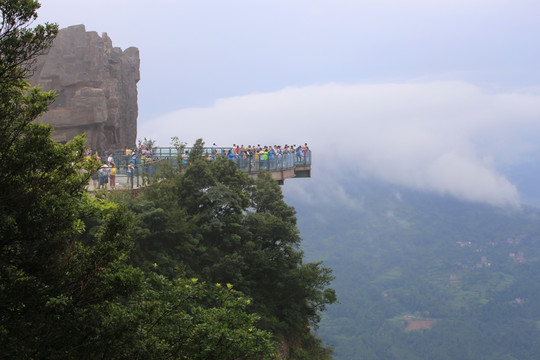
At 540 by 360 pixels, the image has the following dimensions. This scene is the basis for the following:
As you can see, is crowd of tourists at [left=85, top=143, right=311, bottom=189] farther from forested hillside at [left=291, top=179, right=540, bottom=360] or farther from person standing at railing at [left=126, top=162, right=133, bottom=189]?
forested hillside at [left=291, top=179, right=540, bottom=360]

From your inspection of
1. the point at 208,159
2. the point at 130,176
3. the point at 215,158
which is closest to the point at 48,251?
the point at 130,176

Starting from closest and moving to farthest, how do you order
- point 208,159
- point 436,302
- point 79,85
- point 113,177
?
1. point 113,177
2. point 208,159
3. point 79,85
4. point 436,302

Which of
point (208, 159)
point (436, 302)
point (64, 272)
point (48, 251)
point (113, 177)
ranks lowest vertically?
point (436, 302)

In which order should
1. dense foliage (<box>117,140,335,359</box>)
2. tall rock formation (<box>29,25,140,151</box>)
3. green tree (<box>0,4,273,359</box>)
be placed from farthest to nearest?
tall rock formation (<box>29,25,140,151</box>)
dense foliage (<box>117,140,335,359</box>)
green tree (<box>0,4,273,359</box>)

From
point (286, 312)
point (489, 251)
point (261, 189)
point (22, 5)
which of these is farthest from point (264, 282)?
point (489, 251)

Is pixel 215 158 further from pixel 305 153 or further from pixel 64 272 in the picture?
pixel 64 272

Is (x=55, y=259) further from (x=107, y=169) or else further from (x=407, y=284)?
(x=407, y=284)

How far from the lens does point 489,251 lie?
194 meters

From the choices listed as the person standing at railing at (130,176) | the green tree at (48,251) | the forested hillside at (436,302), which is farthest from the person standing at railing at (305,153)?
the forested hillside at (436,302)

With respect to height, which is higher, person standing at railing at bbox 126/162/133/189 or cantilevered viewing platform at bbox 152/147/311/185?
cantilevered viewing platform at bbox 152/147/311/185

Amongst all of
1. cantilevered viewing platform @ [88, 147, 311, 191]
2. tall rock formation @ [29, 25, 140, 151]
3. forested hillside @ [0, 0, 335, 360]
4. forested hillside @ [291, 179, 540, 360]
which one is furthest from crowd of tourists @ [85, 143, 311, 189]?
forested hillside @ [291, 179, 540, 360]

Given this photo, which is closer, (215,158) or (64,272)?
(64,272)

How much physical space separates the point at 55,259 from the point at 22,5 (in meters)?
4.06

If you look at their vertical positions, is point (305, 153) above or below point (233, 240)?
above
